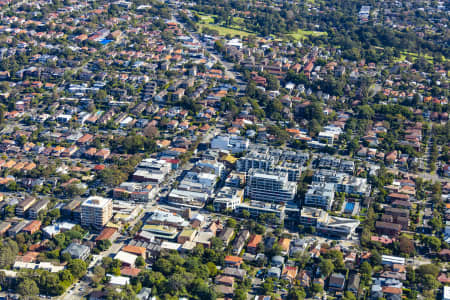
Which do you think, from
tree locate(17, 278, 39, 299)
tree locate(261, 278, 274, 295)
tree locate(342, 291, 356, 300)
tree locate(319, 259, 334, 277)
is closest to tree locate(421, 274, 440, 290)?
tree locate(342, 291, 356, 300)

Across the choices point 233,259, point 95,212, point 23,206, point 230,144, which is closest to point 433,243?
point 233,259

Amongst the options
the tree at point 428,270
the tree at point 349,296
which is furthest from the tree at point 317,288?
the tree at point 428,270

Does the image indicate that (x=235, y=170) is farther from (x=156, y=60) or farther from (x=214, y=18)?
(x=214, y=18)

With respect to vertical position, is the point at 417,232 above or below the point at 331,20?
below

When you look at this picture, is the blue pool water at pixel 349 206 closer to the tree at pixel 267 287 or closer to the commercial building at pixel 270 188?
the commercial building at pixel 270 188

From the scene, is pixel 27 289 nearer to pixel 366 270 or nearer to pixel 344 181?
pixel 366 270

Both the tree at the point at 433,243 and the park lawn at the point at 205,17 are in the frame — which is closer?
the tree at the point at 433,243

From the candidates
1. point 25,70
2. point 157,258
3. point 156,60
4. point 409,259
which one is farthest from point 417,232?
point 25,70
